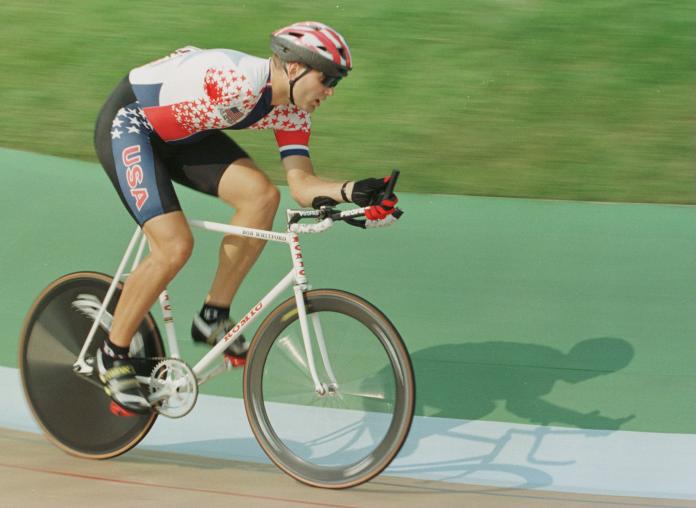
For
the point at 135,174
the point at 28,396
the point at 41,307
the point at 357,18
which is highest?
the point at 357,18

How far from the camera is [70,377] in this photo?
14.6 feet

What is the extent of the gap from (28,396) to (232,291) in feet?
3.25

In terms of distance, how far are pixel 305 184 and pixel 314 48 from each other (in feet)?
1.89

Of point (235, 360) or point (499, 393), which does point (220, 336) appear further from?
point (499, 393)

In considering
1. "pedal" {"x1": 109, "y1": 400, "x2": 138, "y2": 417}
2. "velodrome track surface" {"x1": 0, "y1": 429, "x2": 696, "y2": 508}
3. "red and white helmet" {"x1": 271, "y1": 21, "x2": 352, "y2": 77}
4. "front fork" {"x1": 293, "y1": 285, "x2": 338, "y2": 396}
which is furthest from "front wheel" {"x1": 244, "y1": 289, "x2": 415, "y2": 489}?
"red and white helmet" {"x1": 271, "y1": 21, "x2": 352, "y2": 77}

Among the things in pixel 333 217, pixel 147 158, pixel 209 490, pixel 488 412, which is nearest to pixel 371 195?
pixel 333 217

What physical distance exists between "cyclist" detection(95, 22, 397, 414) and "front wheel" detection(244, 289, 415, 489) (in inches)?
9.7

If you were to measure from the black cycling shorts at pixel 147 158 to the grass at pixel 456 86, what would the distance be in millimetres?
3154

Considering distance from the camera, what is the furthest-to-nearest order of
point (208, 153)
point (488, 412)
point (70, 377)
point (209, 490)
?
point (488, 412) → point (70, 377) → point (208, 153) → point (209, 490)

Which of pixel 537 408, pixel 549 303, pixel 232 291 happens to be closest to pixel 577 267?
pixel 549 303

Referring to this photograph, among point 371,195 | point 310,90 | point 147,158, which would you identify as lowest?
point 147,158

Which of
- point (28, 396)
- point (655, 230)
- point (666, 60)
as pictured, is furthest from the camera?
point (666, 60)

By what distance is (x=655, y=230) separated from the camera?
6387 mm

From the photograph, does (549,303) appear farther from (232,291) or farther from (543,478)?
(232,291)
